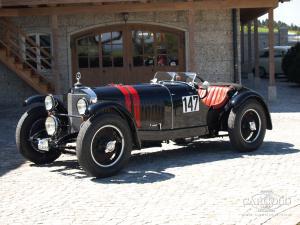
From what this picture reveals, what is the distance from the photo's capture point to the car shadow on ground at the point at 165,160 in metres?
7.17

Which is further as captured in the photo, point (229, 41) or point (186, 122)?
point (229, 41)

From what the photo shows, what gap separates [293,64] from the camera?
72.4 ft

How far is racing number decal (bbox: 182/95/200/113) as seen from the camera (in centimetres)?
841

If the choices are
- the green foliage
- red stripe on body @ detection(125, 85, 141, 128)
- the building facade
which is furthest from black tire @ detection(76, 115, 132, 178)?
the green foliage

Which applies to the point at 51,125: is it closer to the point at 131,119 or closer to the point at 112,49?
the point at 131,119

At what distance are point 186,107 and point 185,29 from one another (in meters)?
9.70

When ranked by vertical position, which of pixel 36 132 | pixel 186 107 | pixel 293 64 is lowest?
pixel 36 132

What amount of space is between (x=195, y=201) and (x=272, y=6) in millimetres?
11319

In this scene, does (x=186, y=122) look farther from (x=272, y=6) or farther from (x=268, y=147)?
(x=272, y=6)

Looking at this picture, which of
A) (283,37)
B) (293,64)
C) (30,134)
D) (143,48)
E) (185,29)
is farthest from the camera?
(283,37)

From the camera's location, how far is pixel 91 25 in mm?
17734

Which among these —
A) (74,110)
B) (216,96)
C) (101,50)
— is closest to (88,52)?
(101,50)

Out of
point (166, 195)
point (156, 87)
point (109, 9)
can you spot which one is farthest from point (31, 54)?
point (166, 195)

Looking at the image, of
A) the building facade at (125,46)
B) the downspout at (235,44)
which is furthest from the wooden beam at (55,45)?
the downspout at (235,44)
